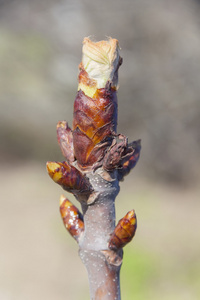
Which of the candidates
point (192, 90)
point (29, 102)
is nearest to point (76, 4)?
point (29, 102)

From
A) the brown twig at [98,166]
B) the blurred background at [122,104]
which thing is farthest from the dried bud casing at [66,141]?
the blurred background at [122,104]

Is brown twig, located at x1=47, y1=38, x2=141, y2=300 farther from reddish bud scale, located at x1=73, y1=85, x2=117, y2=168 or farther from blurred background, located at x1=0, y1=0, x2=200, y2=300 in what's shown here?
blurred background, located at x1=0, y1=0, x2=200, y2=300

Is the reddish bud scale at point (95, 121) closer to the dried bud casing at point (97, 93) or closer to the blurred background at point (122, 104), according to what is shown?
the dried bud casing at point (97, 93)

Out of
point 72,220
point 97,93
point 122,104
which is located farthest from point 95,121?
point 122,104

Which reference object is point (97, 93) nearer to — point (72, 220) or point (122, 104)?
point (72, 220)

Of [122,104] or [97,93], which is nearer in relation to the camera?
[97,93]

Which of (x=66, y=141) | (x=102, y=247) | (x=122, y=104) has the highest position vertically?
(x=122, y=104)

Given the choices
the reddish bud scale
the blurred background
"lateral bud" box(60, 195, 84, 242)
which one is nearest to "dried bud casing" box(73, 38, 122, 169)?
the reddish bud scale
